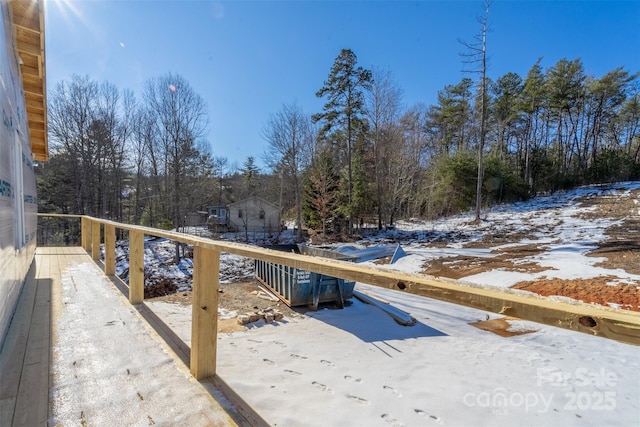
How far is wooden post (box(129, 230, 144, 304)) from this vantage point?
293 cm

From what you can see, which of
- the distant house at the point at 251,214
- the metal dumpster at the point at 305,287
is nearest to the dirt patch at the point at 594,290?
the metal dumpster at the point at 305,287

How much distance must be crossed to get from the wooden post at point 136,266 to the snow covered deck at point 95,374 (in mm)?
142

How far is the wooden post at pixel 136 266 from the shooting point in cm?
293

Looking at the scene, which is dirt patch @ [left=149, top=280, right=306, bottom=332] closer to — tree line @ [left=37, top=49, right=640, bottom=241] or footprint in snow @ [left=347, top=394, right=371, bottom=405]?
footprint in snow @ [left=347, top=394, right=371, bottom=405]

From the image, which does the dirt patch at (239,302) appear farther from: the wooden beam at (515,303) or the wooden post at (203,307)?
the wooden beam at (515,303)

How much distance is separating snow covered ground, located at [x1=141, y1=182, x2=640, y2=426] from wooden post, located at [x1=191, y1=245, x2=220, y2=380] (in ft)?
3.49

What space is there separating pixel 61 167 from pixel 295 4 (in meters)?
18.1

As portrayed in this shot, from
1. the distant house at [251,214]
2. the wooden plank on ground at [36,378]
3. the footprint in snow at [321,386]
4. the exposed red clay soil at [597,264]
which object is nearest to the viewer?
the wooden plank on ground at [36,378]

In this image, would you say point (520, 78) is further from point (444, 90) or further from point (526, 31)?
point (526, 31)

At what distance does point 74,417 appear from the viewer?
1367 millimetres

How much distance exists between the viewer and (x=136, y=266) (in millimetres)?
2941

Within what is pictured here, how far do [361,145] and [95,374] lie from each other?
2004 cm

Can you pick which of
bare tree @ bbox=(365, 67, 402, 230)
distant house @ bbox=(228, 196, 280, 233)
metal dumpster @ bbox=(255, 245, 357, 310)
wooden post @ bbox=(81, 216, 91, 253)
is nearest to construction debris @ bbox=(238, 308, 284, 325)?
metal dumpster @ bbox=(255, 245, 357, 310)

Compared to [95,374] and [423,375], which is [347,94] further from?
[95,374]
